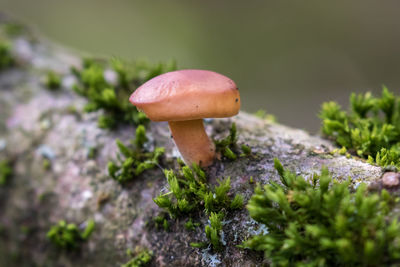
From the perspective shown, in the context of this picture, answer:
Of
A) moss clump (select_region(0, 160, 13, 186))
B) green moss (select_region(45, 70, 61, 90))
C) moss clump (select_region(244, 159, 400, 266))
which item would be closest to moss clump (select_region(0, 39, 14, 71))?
green moss (select_region(45, 70, 61, 90))

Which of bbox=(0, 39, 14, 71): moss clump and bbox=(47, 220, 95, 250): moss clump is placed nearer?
bbox=(47, 220, 95, 250): moss clump

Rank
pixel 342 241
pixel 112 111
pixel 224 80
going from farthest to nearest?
1. pixel 112 111
2. pixel 224 80
3. pixel 342 241

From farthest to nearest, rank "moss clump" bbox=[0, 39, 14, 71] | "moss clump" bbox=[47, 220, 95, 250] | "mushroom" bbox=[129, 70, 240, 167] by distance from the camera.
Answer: "moss clump" bbox=[0, 39, 14, 71]
"moss clump" bbox=[47, 220, 95, 250]
"mushroom" bbox=[129, 70, 240, 167]

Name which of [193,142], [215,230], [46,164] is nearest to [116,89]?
[46,164]

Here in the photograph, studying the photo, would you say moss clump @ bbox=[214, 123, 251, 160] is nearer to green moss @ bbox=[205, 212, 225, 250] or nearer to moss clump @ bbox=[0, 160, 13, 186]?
green moss @ bbox=[205, 212, 225, 250]

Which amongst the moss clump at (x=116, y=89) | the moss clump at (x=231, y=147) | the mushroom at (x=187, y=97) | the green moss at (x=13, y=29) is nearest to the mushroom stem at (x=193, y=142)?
the moss clump at (x=231, y=147)

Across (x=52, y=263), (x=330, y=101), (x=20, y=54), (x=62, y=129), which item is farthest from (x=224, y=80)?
(x=20, y=54)

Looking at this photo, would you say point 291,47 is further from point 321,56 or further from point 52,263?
point 52,263
